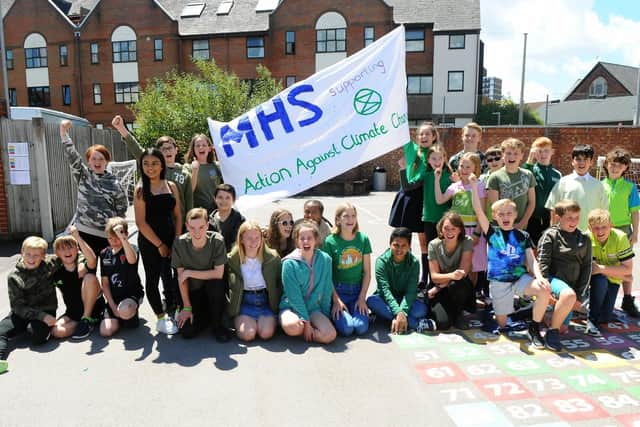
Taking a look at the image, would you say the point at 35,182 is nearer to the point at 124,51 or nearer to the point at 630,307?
the point at 630,307

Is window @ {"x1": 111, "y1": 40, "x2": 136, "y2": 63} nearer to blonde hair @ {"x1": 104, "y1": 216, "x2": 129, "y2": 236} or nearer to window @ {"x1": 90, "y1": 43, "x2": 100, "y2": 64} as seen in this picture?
window @ {"x1": 90, "y1": 43, "x2": 100, "y2": 64}

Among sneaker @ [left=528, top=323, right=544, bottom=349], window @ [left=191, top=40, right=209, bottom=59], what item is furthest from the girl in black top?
window @ [left=191, top=40, right=209, bottom=59]

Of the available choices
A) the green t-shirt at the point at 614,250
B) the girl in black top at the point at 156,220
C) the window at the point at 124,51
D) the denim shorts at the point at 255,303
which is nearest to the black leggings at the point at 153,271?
the girl in black top at the point at 156,220

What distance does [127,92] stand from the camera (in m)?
36.0

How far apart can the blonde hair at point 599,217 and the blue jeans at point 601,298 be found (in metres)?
0.58

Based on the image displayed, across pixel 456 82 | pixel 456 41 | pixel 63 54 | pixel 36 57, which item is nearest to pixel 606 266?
pixel 456 82

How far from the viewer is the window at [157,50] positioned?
34956mm

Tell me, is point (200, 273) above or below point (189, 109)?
below

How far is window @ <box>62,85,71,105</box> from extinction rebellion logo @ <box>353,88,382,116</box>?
37.3m

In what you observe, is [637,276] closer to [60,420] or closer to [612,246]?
[612,246]

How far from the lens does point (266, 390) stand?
153 inches

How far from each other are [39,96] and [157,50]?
10.4 metres

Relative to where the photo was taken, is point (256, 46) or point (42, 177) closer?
point (42, 177)

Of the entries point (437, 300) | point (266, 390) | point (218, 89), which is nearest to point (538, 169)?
point (437, 300)
